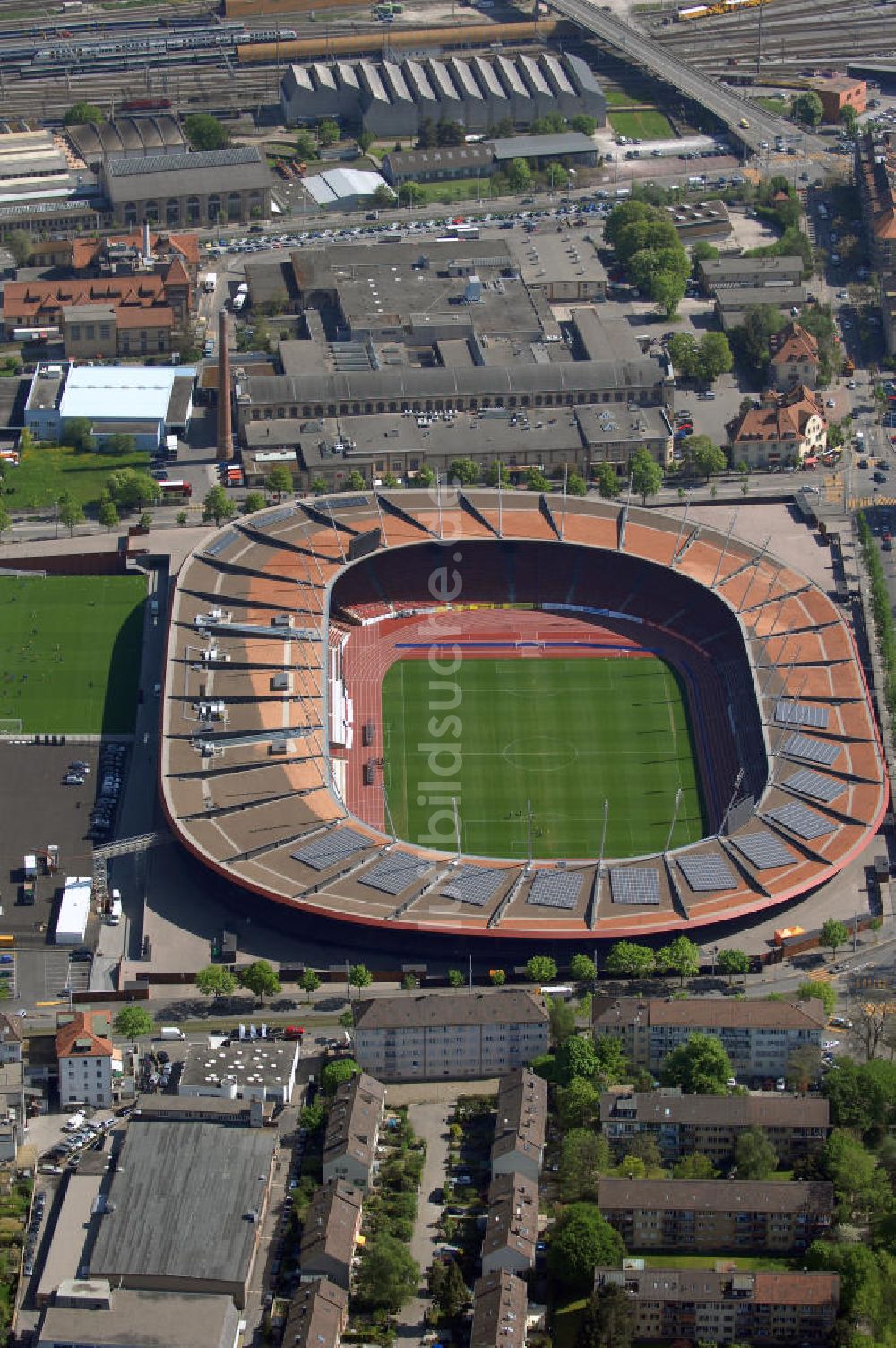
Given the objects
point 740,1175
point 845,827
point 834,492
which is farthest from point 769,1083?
point 834,492

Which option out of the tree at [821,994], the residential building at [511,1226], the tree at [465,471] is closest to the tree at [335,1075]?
the residential building at [511,1226]

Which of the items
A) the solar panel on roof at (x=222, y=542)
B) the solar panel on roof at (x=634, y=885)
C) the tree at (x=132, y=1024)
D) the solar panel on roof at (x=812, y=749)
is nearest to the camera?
the tree at (x=132, y=1024)

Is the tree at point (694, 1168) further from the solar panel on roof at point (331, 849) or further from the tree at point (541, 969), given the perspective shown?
the solar panel on roof at point (331, 849)

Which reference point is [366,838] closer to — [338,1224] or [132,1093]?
[132,1093]

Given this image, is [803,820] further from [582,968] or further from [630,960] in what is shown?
[582,968]

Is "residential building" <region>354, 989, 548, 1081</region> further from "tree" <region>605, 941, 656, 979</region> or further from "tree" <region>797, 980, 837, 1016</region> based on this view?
"tree" <region>797, 980, 837, 1016</region>

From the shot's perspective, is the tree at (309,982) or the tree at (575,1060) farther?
the tree at (309,982)

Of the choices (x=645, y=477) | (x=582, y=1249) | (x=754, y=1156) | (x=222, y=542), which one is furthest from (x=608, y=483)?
(x=582, y=1249)
